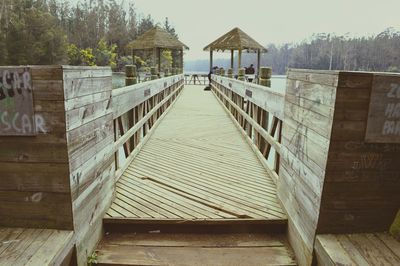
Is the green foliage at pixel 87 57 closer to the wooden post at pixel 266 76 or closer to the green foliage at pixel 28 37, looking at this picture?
the green foliage at pixel 28 37

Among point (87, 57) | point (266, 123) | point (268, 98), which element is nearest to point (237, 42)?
point (266, 123)

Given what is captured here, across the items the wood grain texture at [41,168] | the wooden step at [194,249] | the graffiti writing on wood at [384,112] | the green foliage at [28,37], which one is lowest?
the wooden step at [194,249]

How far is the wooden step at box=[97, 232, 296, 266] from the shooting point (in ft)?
8.00

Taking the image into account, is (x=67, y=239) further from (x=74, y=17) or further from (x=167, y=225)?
(x=74, y=17)

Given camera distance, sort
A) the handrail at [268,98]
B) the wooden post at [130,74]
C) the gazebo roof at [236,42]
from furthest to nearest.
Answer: the gazebo roof at [236,42]
the wooden post at [130,74]
the handrail at [268,98]

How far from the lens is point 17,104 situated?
1991mm

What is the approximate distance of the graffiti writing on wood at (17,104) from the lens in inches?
77.5

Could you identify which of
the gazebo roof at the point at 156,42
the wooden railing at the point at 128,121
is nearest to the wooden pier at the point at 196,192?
the wooden railing at the point at 128,121

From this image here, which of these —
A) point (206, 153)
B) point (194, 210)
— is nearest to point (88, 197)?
point (194, 210)

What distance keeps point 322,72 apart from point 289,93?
2.54 ft

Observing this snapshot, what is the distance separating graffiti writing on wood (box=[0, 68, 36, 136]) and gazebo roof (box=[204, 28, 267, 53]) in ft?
55.5

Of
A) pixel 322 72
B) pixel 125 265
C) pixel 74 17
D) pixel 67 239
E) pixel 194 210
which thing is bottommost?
pixel 125 265

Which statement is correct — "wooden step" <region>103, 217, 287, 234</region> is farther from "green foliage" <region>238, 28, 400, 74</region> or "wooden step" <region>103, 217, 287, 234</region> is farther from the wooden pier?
"green foliage" <region>238, 28, 400, 74</region>

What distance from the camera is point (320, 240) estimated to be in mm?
2143
